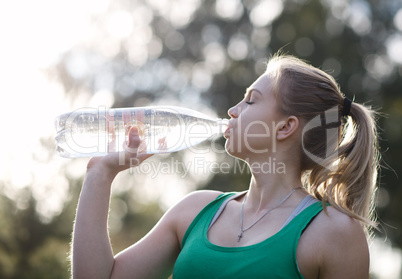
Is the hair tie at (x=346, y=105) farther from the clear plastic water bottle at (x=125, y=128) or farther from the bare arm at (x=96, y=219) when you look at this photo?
the bare arm at (x=96, y=219)

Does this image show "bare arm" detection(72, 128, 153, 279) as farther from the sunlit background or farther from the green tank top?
the sunlit background

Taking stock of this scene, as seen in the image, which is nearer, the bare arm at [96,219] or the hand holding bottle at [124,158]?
the bare arm at [96,219]

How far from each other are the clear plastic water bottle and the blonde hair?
516 mm

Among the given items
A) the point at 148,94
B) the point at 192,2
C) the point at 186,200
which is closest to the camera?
the point at 186,200

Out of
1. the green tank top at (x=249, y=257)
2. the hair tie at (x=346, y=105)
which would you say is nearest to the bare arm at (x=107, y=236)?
the green tank top at (x=249, y=257)

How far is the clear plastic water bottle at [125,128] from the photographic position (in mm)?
3076

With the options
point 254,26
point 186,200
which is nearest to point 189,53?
point 254,26

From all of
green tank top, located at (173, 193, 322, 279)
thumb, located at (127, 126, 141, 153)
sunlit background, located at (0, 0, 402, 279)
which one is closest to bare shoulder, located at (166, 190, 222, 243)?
green tank top, located at (173, 193, 322, 279)

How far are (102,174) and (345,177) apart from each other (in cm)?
114

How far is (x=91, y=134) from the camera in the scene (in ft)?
10.6

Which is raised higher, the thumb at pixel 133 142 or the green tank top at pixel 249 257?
the thumb at pixel 133 142

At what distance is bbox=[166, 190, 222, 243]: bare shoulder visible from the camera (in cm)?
246

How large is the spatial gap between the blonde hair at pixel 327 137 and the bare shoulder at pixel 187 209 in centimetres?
51

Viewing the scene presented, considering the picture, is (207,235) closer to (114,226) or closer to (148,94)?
(148,94)
